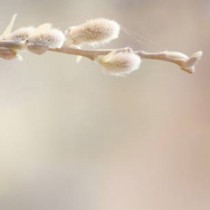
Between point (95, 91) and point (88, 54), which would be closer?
point (88, 54)

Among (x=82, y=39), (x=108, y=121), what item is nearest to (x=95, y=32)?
(x=82, y=39)

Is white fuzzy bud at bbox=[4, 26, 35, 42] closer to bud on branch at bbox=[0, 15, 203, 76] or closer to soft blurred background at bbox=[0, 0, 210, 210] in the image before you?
bud on branch at bbox=[0, 15, 203, 76]

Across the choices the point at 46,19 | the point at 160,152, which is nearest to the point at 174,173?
the point at 160,152

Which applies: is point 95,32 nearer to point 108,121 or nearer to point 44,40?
point 44,40

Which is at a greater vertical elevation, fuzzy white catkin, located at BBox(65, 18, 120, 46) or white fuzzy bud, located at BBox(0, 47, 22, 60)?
fuzzy white catkin, located at BBox(65, 18, 120, 46)

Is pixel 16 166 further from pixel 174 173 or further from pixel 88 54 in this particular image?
pixel 88 54

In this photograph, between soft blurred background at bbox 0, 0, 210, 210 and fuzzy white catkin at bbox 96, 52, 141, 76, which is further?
soft blurred background at bbox 0, 0, 210, 210

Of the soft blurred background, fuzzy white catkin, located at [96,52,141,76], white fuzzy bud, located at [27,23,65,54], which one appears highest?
the soft blurred background

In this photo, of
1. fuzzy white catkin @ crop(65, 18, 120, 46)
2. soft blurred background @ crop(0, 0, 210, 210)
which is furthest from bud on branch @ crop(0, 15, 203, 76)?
soft blurred background @ crop(0, 0, 210, 210)
